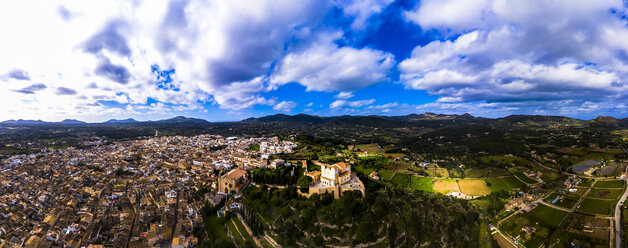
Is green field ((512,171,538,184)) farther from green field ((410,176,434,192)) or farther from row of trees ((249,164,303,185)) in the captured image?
row of trees ((249,164,303,185))

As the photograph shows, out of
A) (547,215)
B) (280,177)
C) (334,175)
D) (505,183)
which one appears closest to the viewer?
(334,175)

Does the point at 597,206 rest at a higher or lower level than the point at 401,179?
lower

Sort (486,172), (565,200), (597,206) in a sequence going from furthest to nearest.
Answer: (486,172), (565,200), (597,206)

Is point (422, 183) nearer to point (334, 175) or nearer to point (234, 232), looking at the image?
point (334, 175)

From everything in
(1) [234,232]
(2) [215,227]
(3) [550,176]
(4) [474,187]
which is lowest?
(4) [474,187]

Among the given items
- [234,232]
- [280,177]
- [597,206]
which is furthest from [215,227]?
[597,206]

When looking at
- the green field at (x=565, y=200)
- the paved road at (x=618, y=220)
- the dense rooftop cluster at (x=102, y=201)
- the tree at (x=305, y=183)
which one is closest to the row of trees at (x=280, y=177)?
the tree at (x=305, y=183)
